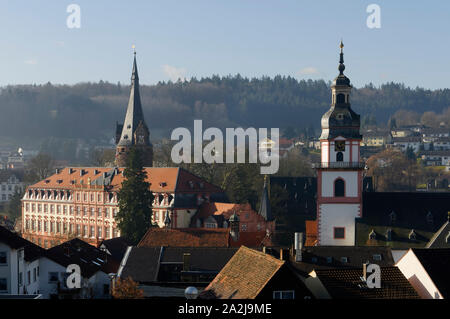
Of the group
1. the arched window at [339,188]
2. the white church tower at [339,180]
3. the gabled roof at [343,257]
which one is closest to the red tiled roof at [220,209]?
the white church tower at [339,180]

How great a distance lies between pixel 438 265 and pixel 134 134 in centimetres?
8629

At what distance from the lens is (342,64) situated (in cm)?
5859

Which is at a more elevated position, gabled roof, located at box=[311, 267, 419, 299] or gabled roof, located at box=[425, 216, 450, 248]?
gabled roof, located at box=[311, 267, 419, 299]

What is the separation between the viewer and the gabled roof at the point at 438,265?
103ft

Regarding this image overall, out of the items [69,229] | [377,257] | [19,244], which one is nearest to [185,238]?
[19,244]

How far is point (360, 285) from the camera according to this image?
102ft

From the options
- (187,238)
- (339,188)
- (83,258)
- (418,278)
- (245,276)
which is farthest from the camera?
(187,238)

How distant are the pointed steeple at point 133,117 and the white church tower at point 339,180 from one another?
62.7 metres

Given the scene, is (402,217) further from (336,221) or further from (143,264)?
(143,264)

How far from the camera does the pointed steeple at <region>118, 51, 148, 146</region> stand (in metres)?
116

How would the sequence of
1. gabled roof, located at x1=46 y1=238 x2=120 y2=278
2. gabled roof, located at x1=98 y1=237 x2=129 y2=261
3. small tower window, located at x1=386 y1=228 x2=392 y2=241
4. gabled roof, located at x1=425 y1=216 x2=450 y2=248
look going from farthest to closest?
gabled roof, located at x1=98 y1=237 x2=129 y2=261 → small tower window, located at x1=386 y1=228 x2=392 y2=241 → gabled roof, located at x1=425 y1=216 x2=450 y2=248 → gabled roof, located at x1=46 y1=238 x2=120 y2=278

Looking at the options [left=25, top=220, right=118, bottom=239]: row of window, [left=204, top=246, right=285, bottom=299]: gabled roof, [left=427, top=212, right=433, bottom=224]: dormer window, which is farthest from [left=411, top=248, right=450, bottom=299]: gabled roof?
[left=25, top=220, right=118, bottom=239]: row of window

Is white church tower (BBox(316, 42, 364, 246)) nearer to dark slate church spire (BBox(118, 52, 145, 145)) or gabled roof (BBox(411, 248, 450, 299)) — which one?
gabled roof (BBox(411, 248, 450, 299))

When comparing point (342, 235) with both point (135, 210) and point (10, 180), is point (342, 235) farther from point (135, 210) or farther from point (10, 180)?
point (10, 180)
